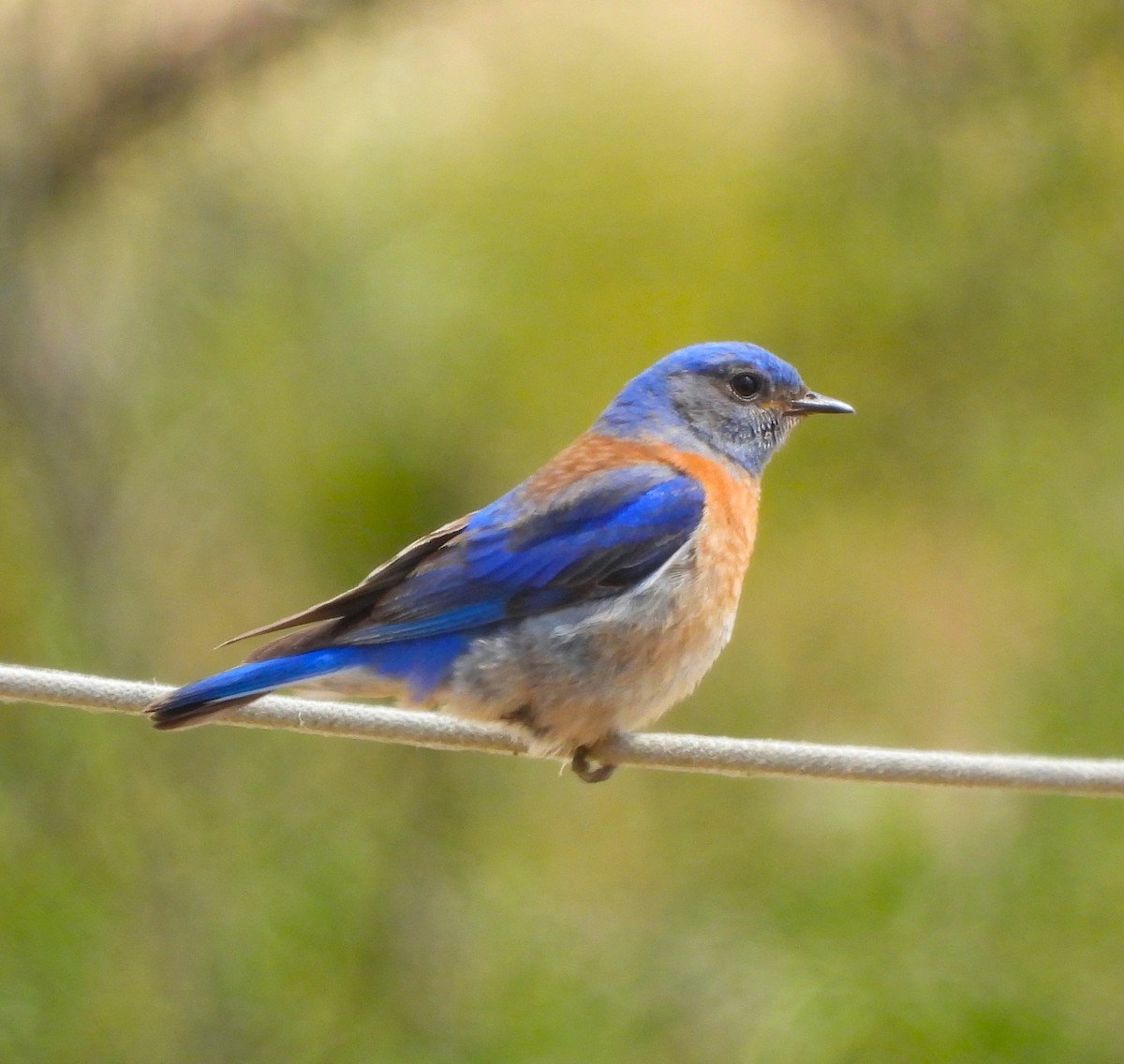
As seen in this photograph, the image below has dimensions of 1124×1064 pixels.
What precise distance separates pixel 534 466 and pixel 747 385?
55.1 inches

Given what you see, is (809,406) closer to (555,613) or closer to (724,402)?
(724,402)

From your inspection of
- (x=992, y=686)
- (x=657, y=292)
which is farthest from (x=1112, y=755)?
(x=657, y=292)

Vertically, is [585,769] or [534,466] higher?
[534,466]

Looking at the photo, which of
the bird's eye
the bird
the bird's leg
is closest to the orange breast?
the bird

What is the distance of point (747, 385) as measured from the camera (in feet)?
13.3

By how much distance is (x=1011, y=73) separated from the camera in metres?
5.20

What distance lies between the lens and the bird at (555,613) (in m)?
3.23

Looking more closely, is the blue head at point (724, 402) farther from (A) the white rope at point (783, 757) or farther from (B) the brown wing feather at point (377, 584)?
(A) the white rope at point (783, 757)

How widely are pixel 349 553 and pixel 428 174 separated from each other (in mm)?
1431

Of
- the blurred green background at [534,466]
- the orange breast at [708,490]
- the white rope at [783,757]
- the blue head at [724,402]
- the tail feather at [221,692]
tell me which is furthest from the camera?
the blurred green background at [534,466]

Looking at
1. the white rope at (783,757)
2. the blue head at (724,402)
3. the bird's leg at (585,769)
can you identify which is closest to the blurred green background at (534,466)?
the blue head at (724,402)

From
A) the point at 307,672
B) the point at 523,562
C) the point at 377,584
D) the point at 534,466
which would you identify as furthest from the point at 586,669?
the point at 534,466

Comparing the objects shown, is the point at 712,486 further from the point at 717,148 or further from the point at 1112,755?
the point at 717,148

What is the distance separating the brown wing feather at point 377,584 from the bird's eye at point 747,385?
0.92m
